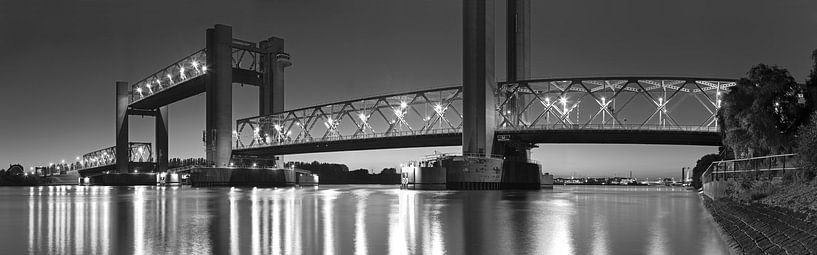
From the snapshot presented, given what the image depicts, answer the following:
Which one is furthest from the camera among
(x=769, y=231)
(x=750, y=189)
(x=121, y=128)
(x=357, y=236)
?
(x=121, y=128)

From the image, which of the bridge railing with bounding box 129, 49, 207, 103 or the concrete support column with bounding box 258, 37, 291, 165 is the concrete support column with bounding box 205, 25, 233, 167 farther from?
the concrete support column with bounding box 258, 37, 291, 165

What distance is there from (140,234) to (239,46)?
455ft

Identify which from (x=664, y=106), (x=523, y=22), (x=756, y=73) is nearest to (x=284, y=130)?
(x=523, y=22)

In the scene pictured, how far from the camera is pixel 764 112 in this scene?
41.9 meters

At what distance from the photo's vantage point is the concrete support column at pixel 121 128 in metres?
174

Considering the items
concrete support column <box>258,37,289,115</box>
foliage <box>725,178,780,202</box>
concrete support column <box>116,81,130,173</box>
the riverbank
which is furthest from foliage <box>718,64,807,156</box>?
concrete support column <box>116,81,130,173</box>

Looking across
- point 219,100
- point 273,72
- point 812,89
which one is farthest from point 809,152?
point 273,72

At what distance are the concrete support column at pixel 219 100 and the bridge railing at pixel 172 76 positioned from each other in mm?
4665

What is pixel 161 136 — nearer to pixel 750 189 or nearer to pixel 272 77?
pixel 272 77

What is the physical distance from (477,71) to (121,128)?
11181cm

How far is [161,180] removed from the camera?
160m

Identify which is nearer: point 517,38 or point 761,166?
point 761,166

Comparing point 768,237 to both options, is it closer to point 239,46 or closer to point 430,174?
point 430,174

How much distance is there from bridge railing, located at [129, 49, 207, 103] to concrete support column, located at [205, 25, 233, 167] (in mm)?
4665
